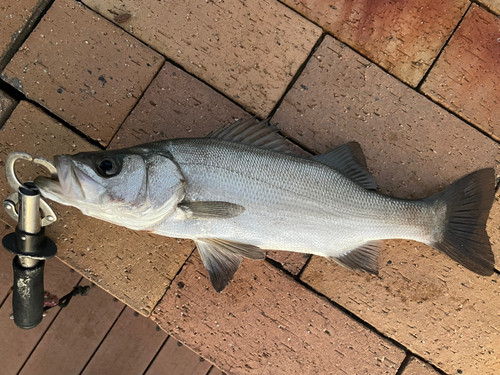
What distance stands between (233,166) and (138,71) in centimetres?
124

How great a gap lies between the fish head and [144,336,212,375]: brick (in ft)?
5.03

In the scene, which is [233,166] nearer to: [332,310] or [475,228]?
[332,310]

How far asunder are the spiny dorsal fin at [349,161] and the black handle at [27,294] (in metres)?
1.99

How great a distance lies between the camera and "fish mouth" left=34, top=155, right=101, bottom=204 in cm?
178

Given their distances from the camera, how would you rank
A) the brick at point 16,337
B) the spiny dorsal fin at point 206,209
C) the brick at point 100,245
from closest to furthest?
the spiny dorsal fin at point 206,209, the brick at point 100,245, the brick at point 16,337

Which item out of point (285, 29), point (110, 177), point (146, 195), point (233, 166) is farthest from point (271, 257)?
point (285, 29)

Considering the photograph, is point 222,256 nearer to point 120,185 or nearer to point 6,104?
point 120,185

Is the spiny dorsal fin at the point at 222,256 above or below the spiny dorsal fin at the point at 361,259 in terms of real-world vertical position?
below

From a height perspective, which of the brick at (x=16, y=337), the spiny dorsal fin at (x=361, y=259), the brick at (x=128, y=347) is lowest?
the brick at (x=16, y=337)

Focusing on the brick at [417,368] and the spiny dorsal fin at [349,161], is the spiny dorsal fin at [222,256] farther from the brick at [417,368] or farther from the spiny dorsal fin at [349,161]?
the brick at [417,368]

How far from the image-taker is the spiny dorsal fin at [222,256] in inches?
84.4

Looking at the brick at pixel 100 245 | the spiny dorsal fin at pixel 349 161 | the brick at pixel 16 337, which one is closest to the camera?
the spiny dorsal fin at pixel 349 161

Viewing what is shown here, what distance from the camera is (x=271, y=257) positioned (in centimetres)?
261

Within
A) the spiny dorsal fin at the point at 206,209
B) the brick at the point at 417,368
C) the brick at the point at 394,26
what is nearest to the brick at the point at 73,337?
the spiny dorsal fin at the point at 206,209
